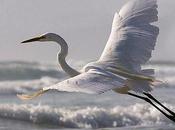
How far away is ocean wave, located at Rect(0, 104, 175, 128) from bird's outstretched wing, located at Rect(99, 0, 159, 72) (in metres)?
4.47

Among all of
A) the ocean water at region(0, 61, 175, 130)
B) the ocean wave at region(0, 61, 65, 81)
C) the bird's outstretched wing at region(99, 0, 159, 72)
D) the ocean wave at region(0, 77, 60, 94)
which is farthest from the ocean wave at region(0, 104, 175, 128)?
the ocean wave at region(0, 61, 65, 81)

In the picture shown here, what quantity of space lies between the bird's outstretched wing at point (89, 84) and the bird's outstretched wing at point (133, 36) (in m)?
1.93

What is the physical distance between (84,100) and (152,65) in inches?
979

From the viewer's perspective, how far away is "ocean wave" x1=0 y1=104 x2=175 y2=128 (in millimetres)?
15055

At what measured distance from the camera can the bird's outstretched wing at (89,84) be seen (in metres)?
7.34

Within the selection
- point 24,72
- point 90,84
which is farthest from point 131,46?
point 24,72

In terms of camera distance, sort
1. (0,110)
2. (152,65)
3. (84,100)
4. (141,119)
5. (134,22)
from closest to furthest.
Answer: (134,22), (141,119), (0,110), (84,100), (152,65)

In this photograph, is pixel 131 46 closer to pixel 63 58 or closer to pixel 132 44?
pixel 132 44

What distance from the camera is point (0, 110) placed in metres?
17.0

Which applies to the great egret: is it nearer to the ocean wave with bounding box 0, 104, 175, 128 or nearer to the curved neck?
the curved neck

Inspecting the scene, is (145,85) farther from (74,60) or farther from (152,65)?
(74,60)

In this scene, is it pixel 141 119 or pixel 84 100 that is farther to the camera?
pixel 84 100

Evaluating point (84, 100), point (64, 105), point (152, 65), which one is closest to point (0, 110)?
point (64, 105)

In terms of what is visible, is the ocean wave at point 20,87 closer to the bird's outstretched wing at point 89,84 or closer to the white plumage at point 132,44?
the white plumage at point 132,44
